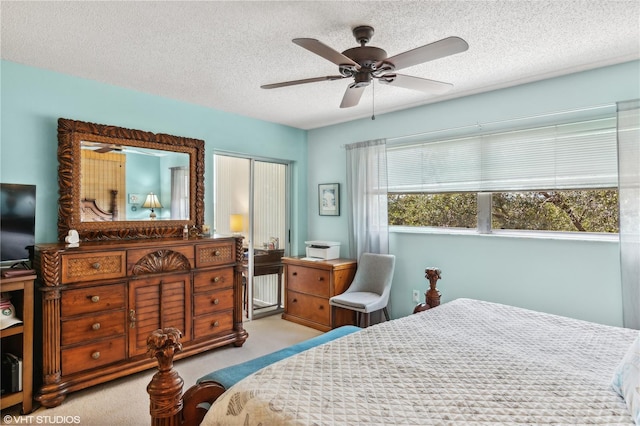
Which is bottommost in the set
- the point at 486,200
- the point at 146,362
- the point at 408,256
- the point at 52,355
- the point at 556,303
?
the point at 146,362

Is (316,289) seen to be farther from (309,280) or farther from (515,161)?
(515,161)

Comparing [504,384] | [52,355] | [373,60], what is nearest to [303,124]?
[373,60]

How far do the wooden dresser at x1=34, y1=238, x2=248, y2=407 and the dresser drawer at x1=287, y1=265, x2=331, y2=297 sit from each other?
37.9 inches

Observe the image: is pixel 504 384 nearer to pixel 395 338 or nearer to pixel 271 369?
pixel 395 338

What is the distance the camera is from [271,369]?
154 cm

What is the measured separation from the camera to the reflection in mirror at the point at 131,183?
10.3 feet

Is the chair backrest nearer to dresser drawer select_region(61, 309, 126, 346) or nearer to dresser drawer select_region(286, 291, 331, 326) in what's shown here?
dresser drawer select_region(286, 291, 331, 326)

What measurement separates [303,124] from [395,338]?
3473 millimetres

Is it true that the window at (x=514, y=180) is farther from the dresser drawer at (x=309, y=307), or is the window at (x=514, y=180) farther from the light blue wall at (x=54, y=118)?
the light blue wall at (x=54, y=118)

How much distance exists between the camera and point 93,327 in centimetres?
270

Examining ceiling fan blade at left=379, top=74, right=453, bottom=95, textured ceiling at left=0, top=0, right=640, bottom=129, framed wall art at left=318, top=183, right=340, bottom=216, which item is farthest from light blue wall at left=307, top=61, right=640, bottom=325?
ceiling fan blade at left=379, top=74, right=453, bottom=95

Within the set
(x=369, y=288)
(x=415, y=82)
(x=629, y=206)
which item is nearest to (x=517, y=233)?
(x=629, y=206)

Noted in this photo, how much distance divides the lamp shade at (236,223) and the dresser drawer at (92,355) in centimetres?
176

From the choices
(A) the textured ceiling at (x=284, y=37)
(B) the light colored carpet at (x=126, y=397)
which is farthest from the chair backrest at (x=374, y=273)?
(A) the textured ceiling at (x=284, y=37)
